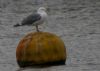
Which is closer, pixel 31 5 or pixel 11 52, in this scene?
pixel 11 52

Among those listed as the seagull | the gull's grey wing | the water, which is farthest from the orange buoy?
the gull's grey wing

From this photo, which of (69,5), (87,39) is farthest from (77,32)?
(69,5)

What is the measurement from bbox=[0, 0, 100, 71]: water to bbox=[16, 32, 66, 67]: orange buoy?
23cm

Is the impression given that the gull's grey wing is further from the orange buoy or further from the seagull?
the orange buoy

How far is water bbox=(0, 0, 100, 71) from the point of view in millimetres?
18078

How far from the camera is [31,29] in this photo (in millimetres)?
25375

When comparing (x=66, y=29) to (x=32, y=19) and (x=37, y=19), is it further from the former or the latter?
(x=37, y=19)

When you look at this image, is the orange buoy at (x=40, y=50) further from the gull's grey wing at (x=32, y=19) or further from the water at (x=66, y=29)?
the gull's grey wing at (x=32, y=19)

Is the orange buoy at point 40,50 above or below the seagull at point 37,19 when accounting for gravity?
below

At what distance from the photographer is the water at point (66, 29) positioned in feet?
59.3

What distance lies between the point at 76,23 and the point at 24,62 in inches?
422

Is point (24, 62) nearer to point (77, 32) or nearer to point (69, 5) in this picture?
point (77, 32)

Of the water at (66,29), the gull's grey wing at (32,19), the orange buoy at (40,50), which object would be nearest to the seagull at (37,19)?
the gull's grey wing at (32,19)

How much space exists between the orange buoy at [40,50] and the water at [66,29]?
0.23 metres
